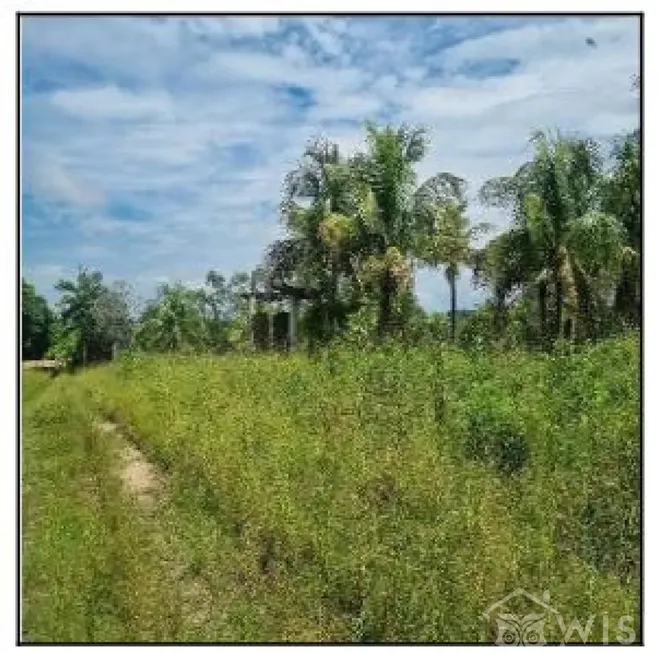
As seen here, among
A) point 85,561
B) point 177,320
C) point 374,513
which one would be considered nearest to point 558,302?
point 374,513

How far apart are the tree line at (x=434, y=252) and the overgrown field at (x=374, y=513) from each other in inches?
158

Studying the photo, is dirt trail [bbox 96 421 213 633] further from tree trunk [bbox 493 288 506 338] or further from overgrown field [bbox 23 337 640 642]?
tree trunk [bbox 493 288 506 338]

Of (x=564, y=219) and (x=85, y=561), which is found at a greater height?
(x=564, y=219)

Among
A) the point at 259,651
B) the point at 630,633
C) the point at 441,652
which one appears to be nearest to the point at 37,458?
the point at 259,651

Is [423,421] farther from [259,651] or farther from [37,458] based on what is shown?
[37,458]

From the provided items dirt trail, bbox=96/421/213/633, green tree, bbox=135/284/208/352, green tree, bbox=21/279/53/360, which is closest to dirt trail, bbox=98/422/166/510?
dirt trail, bbox=96/421/213/633

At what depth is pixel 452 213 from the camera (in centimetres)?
1278

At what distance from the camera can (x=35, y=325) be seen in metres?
9.51

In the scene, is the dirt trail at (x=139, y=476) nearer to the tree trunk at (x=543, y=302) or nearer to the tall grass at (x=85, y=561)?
the tall grass at (x=85, y=561)

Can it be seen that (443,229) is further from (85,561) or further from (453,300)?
(85,561)

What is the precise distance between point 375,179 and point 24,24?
930 centimetres

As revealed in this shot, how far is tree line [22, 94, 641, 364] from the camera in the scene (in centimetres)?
1139

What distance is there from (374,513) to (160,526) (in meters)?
1.41

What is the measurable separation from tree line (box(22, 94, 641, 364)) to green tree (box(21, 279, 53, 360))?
0.09 m
